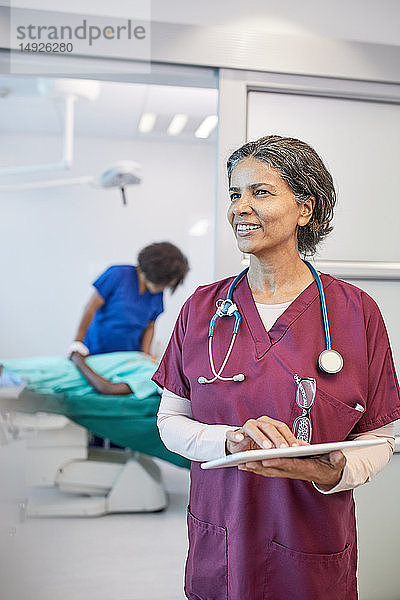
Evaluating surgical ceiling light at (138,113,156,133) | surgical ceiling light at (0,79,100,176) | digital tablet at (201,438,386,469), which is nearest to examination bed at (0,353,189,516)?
surgical ceiling light at (0,79,100,176)

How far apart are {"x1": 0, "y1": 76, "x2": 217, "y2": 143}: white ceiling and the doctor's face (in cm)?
218

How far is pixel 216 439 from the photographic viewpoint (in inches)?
44.6

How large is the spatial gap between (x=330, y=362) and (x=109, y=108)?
287 cm

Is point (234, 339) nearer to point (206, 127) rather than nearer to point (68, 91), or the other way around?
point (68, 91)

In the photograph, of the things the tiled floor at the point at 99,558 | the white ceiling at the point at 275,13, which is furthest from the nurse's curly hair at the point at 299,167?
the tiled floor at the point at 99,558

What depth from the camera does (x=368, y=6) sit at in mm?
1953

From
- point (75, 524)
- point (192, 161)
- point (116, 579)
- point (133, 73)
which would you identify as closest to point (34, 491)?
point (75, 524)

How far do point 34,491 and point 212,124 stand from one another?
92.0 inches

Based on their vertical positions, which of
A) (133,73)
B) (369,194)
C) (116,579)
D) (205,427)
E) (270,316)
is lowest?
(116,579)

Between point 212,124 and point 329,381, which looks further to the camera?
point 212,124

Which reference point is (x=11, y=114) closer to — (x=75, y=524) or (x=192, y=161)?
(x=192, y=161)

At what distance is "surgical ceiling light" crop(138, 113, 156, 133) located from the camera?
12.4 ft

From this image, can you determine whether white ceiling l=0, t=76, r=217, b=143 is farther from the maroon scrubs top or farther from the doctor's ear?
the maroon scrubs top

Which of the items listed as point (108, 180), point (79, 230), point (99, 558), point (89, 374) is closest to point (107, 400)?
point (89, 374)
